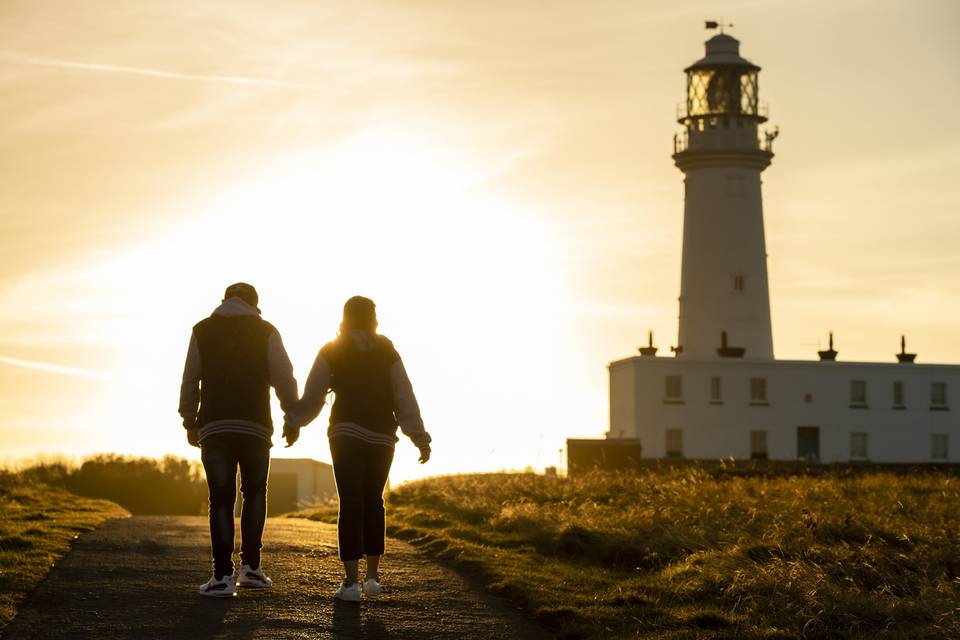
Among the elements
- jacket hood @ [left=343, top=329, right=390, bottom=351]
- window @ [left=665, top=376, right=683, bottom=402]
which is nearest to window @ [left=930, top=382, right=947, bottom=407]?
window @ [left=665, top=376, right=683, bottom=402]

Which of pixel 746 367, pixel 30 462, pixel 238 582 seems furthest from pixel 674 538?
pixel 746 367

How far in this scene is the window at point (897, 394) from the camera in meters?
73.1

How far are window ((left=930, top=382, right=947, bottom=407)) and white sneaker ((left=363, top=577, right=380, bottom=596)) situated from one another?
211 feet

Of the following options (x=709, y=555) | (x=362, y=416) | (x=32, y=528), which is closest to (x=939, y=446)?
(x=709, y=555)

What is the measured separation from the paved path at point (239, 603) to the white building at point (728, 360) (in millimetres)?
53688

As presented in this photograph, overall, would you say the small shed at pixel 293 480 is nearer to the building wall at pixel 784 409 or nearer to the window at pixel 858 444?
the building wall at pixel 784 409

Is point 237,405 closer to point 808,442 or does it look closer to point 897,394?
point 808,442

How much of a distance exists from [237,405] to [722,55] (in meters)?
60.5

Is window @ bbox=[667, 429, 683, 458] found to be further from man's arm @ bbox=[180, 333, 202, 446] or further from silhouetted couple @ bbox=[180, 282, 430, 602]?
man's arm @ bbox=[180, 333, 202, 446]

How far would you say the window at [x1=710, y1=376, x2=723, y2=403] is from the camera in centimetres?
6919

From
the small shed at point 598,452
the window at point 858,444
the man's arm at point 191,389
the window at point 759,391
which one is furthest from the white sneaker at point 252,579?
the window at point 858,444

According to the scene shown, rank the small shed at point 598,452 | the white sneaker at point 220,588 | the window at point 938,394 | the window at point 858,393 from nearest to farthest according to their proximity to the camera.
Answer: the white sneaker at point 220,588 < the small shed at point 598,452 < the window at point 858,393 < the window at point 938,394

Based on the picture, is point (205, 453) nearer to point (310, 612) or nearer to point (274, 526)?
point (310, 612)

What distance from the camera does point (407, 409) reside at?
13031 millimetres
